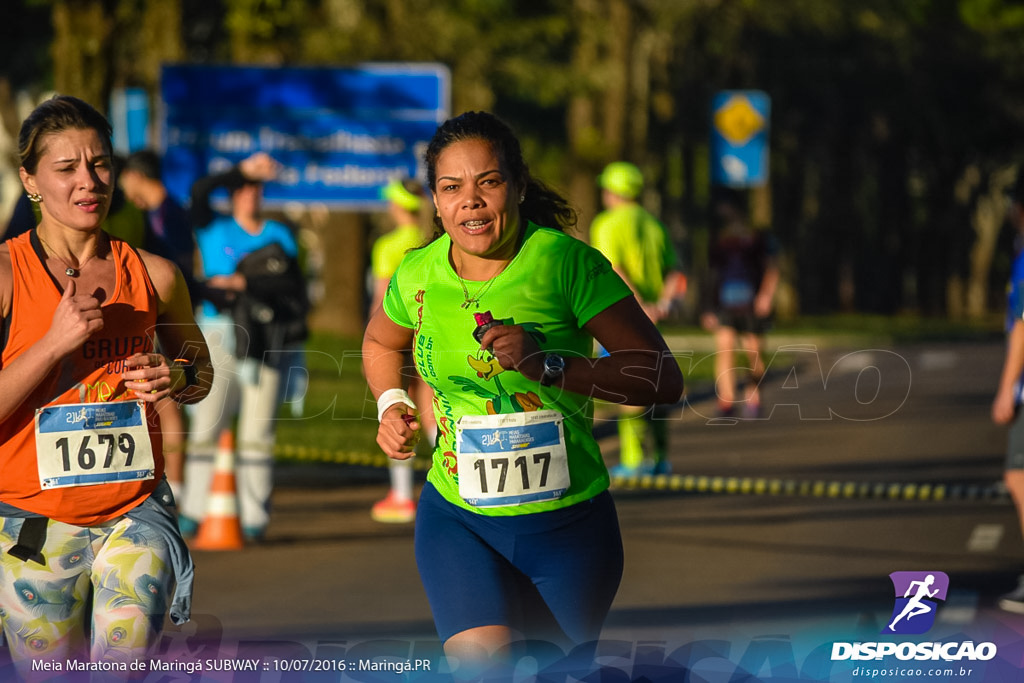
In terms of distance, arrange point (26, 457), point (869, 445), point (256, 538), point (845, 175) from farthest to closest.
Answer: point (845, 175) → point (869, 445) → point (256, 538) → point (26, 457)

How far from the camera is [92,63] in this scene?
14336mm

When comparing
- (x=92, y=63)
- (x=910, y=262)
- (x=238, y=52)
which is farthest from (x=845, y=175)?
(x=92, y=63)

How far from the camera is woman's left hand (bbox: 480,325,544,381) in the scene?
4.20 meters

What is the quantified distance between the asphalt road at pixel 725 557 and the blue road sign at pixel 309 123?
3.36 m

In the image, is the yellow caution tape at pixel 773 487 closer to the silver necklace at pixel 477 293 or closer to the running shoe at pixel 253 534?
the running shoe at pixel 253 534

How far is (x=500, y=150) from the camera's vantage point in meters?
4.46

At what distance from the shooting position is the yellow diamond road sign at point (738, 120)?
906 inches

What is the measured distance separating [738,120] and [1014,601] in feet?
52.3

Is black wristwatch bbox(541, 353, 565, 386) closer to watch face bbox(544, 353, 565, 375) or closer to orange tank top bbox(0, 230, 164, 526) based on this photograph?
watch face bbox(544, 353, 565, 375)

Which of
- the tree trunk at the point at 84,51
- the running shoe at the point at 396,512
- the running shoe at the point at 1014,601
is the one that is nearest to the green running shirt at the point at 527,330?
the running shoe at the point at 1014,601

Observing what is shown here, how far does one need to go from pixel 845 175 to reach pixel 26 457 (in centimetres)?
5660

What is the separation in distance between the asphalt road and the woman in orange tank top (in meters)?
0.58

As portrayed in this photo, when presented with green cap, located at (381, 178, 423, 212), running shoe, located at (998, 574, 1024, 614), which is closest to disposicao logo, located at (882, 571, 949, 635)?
running shoe, located at (998, 574, 1024, 614)

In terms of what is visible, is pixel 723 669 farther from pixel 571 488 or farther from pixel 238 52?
pixel 238 52
